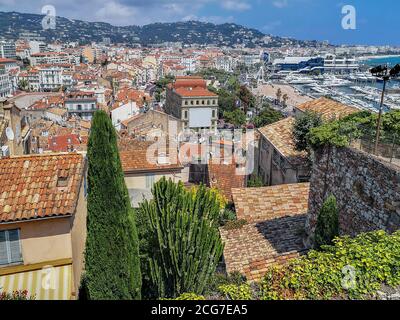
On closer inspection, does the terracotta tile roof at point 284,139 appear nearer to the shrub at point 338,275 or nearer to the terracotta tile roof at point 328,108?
the terracotta tile roof at point 328,108

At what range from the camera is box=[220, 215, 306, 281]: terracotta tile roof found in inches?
418

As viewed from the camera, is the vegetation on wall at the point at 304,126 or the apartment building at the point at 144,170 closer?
the vegetation on wall at the point at 304,126

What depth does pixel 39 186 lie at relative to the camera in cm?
1005

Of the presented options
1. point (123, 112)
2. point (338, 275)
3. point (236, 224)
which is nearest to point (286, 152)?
point (236, 224)

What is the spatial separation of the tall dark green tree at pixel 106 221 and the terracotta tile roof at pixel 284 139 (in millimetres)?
11899

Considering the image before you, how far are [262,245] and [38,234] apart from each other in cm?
667

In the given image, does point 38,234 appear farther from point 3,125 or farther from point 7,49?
point 7,49

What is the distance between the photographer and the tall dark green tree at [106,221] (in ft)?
27.8

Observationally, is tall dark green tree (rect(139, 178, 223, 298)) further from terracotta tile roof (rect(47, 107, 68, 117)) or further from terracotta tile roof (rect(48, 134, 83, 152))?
terracotta tile roof (rect(47, 107, 68, 117))

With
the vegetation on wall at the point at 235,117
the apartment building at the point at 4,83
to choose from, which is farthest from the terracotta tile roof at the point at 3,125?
the apartment building at the point at 4,83

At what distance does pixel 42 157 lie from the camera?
10938 millimetres
